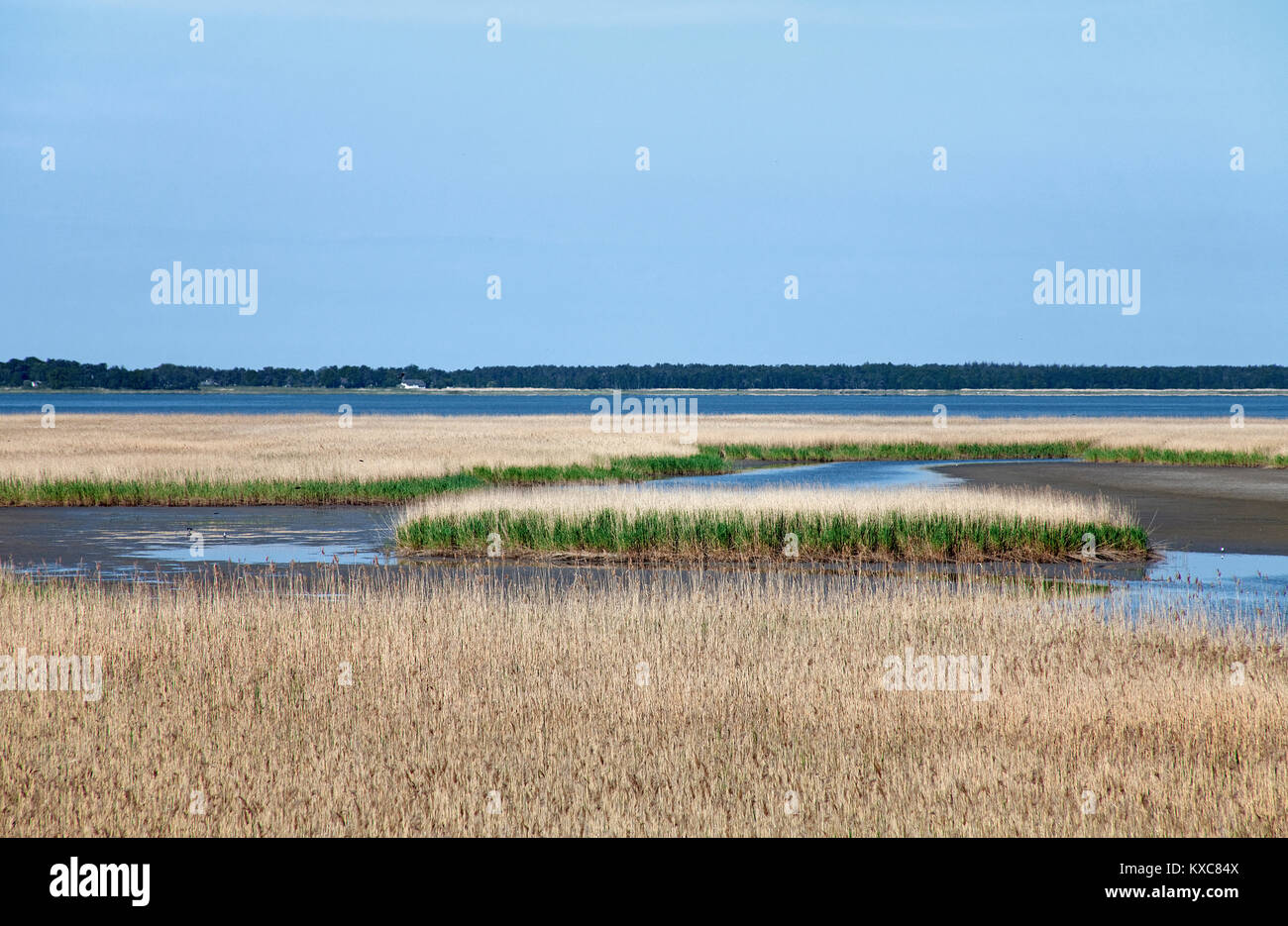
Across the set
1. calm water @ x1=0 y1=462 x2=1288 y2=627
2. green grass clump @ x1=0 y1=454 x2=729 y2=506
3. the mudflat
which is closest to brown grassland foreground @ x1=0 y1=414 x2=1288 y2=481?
green grass clump @ x1=0 y1=454 x2=729 y2=506

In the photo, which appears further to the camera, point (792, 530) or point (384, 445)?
point (384, 445)

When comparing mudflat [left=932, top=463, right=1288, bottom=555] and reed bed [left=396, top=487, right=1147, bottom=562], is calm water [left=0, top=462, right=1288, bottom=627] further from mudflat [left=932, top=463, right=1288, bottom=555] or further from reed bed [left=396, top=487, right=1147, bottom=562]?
mudflat [left=932, top=463, right=1288, bottom=555]

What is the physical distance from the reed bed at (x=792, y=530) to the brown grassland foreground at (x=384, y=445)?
49.7ft

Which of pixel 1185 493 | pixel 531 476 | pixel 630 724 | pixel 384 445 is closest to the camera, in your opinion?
pixel 630 724

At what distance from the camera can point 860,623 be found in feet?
50.9

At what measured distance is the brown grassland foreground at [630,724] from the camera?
8750 millimetres

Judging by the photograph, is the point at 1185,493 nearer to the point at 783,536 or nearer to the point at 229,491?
the point at 783,536

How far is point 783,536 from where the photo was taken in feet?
85.3

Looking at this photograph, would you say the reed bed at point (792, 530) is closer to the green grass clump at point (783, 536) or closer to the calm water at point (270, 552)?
the green grass clump at point (783, 536)

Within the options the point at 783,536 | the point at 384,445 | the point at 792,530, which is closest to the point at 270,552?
the point at 783,536

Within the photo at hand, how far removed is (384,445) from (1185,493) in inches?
1321

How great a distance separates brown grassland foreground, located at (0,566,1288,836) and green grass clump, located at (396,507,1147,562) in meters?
8.77
